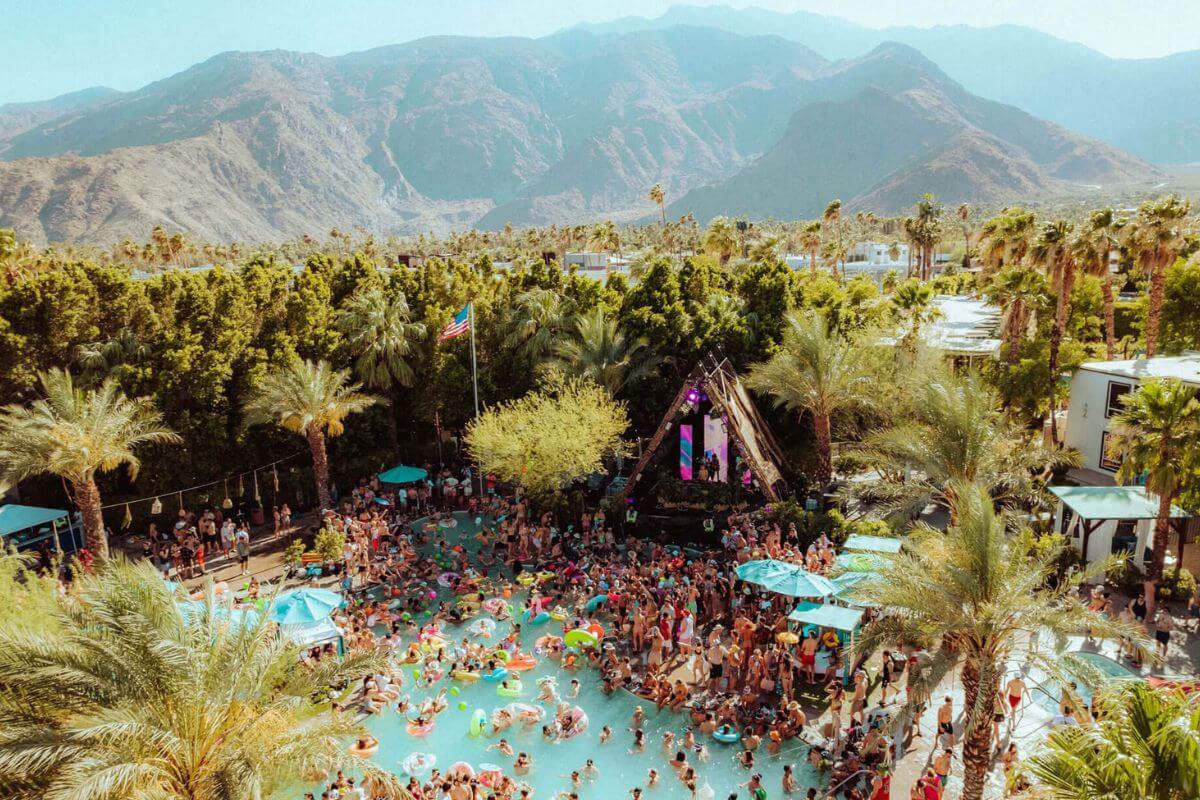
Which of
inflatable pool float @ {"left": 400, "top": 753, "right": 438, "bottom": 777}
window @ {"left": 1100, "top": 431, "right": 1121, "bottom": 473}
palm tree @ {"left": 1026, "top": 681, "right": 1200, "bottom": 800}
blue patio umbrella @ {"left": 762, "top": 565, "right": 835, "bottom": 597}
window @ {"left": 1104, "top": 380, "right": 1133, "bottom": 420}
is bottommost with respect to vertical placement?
inflatable pool float @ {"left": 400, "top": 753, "right": 438, "bottom": 777}

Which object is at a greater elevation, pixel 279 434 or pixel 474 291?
pixel 474 291

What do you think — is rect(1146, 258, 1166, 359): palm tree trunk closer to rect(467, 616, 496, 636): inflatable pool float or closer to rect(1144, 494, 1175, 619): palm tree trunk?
rect(1144, 494, 1175, 619): palm tree trunk

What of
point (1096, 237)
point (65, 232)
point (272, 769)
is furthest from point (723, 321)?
point (65, 232)

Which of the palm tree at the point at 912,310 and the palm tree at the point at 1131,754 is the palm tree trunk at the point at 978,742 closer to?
the palm tree at the point at 1131,754

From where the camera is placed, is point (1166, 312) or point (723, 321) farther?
point (1166, 312)

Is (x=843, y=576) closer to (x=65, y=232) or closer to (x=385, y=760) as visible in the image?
(x=385, y=760)

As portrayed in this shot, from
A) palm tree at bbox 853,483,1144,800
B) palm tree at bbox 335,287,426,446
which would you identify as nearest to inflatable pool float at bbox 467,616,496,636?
palm tree at bbox 853,483,1144,800

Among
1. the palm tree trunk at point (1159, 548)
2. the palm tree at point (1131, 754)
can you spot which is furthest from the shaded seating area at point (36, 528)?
the palm tree trunk at point (1159, 548)
